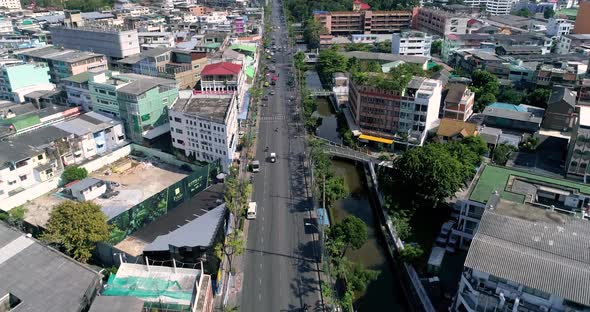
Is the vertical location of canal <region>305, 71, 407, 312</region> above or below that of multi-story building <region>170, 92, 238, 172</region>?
below

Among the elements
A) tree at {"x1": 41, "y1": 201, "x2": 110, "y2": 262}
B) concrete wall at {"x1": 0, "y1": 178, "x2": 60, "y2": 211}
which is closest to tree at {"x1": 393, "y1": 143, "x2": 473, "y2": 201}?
tree at {"x1": 41, "y1": 201, "x2": 110, "y2": 262}

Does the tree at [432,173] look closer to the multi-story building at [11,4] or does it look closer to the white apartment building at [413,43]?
the white apartment building at [413,43]

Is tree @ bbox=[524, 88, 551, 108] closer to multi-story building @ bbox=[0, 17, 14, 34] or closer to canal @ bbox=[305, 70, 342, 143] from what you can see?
canal @ bbox=[305, 70, 342, 143]

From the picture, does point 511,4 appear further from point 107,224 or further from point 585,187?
point 107,224

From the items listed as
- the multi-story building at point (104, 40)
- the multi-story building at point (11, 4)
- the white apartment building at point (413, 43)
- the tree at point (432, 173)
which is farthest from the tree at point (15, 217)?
the multi-story building at point (11, 4)

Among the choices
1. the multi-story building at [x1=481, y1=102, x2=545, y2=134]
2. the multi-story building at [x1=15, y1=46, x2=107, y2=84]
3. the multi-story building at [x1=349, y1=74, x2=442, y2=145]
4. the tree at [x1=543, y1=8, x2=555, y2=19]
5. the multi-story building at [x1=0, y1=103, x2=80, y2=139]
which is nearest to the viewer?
the multi-story building at [x1=349, y1=74, x2=442, y2=145]

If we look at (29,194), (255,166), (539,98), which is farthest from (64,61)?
(539,98)
